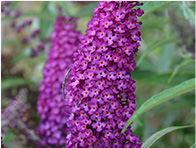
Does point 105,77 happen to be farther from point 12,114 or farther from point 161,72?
point 161,72

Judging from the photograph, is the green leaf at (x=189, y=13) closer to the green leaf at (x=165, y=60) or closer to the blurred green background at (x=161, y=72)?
the blurred green background at (x=161, y=72)

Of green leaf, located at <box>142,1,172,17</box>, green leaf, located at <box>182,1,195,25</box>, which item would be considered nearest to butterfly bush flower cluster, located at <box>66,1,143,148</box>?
green leaf, located at <box>142,1,172,17</box>

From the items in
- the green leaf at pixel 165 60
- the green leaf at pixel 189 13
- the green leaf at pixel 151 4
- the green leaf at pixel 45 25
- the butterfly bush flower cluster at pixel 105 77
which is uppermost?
the green leaf at pixel 45 25

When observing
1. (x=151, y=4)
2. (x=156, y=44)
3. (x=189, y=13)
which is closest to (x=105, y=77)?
(x=151, y=4)

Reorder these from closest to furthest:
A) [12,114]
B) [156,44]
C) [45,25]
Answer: [12,114] → [156,44] → [45,25]

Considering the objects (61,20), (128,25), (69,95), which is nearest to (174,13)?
(61,20)

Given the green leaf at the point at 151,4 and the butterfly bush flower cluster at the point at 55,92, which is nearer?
the green leaf at the point at 151,4

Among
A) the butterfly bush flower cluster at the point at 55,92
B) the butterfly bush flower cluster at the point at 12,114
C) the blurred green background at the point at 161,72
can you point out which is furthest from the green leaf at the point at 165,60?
the butterfly bush flower cluster at the point at 12,114
